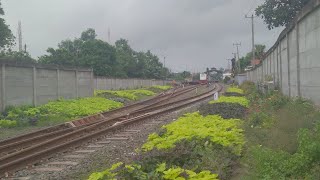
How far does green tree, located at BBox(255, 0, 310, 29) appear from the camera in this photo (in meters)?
37.8

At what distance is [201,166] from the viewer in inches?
312

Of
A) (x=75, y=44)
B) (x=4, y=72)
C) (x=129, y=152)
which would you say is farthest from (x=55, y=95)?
(x=75, y=44)

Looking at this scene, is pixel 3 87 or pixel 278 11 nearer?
pixel 3 87

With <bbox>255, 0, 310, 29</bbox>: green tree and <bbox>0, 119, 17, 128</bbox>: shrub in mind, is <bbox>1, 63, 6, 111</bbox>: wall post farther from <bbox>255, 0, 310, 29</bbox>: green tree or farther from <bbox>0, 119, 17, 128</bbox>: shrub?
<bbox>255, 0, 310, 29</bbox>: green tree

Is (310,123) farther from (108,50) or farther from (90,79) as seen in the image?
(108,50)

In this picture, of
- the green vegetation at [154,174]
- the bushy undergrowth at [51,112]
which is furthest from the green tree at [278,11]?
the green vegetation at [154,174]

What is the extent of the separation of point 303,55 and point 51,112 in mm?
13479

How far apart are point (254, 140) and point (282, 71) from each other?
15097 millimetres

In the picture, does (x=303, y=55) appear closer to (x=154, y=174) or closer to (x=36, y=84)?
(x=154, y=174)

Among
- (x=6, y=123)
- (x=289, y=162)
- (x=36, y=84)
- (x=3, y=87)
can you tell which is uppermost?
(x=36, y=84)

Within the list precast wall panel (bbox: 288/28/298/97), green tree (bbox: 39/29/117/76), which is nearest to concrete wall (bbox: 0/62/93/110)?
precast wall panel (bbox: 288/28/298/97)

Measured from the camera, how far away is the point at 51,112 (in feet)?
79.4

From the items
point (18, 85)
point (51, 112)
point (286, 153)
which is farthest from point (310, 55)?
point (18, 85)

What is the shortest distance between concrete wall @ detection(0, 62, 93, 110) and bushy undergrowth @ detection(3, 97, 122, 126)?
0.65 m
